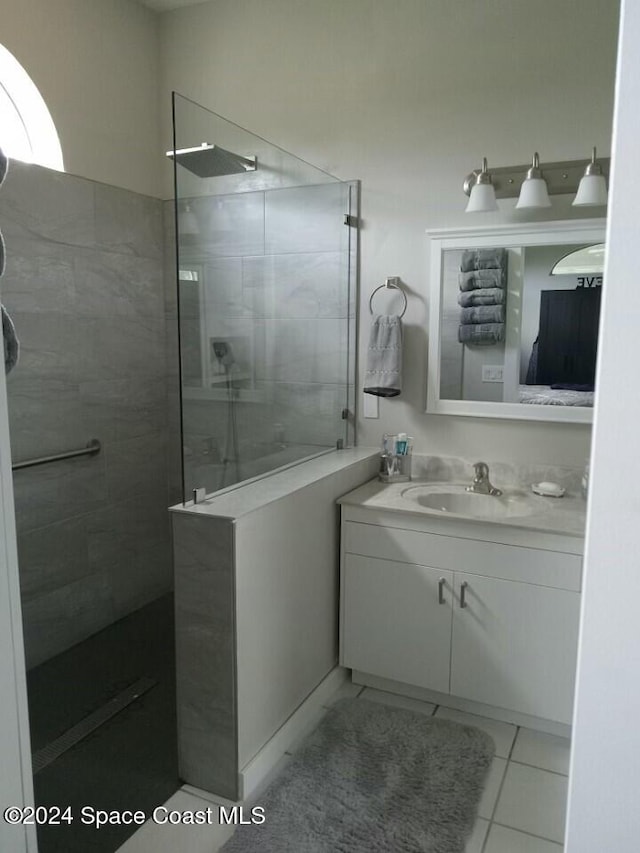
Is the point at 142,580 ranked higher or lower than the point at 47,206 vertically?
lower

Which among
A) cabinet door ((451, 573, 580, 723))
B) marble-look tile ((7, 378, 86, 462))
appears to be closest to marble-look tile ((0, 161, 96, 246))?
marble-look tile ((7, 378, 86, 462))

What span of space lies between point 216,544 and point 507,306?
5.00 ft

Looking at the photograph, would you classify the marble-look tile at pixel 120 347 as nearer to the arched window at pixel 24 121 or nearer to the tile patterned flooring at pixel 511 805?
the arched window at pixel 24 121

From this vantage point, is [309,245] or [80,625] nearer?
[309,245]

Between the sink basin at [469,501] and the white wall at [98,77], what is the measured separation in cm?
196

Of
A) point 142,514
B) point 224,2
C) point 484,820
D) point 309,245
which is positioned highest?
point 224,2

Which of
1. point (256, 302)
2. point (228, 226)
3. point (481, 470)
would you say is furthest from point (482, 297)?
point (228, 226)

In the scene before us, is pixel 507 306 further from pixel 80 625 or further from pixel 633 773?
pixel 80 625

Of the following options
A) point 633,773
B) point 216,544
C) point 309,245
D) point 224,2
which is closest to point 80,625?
point 216,544

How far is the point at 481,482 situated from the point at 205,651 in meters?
1.30

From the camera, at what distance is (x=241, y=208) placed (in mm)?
2201

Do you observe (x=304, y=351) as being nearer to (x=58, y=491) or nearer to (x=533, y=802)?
(x=58, y=491)

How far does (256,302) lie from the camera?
2.33 meters

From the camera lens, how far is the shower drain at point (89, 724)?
2.10 metres
